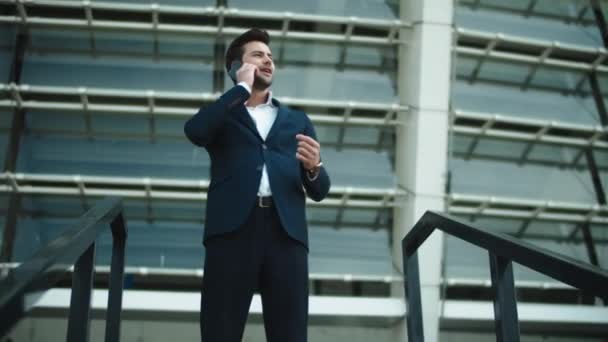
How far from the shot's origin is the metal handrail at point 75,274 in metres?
1.26

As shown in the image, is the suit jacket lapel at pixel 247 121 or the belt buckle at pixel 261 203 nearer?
the belt buckle at pixel 261 203

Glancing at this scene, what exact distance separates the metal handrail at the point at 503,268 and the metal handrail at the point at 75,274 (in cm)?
124

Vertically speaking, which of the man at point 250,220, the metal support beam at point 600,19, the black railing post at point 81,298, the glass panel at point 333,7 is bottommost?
the black railing post at point 81,298

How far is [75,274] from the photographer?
89.7 inches

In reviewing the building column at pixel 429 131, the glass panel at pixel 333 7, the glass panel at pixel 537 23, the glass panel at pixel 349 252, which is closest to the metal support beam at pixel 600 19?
the glass panel at pixel 537 23

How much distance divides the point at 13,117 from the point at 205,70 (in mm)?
2076

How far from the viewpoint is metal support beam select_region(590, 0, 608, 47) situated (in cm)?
816

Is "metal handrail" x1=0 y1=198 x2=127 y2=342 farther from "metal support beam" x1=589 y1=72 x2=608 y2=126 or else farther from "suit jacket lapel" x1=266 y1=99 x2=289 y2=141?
"metal support beam" x1=589 y1=72 x2=608 y2=126

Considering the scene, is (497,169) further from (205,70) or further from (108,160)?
(108,160)

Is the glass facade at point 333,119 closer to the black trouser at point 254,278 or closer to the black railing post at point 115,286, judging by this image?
the black railing post at point 115,286

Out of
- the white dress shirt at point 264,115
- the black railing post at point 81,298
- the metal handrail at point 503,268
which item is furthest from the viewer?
the white dress shirt at point 264,115

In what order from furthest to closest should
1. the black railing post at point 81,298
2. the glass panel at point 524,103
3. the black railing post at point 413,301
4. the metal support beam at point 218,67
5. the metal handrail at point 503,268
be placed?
the glass panel at point 524,103 → the metal support beam at point 218,67 → the black railing post at point 413,301 → the black railing post at point 81,298 → the metal handrail at point 503,268

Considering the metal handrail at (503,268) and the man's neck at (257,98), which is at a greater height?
the man's neck at (257,98)

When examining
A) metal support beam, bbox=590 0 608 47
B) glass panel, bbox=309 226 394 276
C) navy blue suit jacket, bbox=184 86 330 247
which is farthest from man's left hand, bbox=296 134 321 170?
metal support beam, bbox=590 0 608 47
